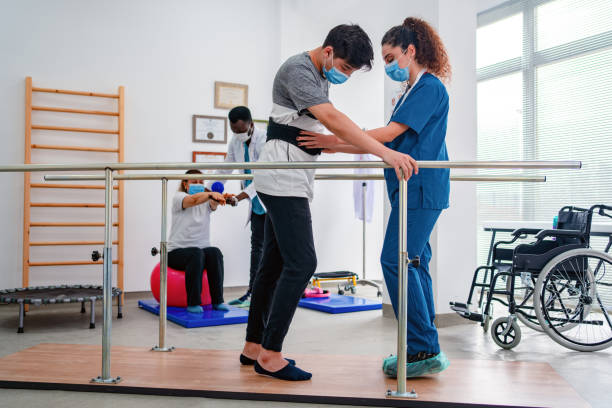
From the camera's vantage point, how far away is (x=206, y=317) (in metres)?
3.54

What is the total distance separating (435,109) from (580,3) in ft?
11.1

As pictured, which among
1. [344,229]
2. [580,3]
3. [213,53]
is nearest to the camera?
[580,3]

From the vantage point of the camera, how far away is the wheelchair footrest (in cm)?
Result: 303

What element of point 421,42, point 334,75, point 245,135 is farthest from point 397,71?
point 245,135

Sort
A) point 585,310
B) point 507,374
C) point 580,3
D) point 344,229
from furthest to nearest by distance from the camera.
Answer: point 344,229 < point 580,3 < point 585,310 < point 507,374

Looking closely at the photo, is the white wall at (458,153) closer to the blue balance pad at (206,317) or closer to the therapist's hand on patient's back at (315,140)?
the blue balance pad at (206,317)

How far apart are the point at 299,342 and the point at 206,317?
80cm

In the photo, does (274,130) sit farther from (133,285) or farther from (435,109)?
(133,285)

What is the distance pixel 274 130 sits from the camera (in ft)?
6.66

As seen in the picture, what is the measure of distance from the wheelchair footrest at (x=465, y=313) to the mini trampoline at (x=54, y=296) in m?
2.33

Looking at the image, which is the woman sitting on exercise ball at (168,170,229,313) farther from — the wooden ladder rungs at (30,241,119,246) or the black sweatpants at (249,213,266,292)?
the wooden ladder rungs at (30,241,119,246)

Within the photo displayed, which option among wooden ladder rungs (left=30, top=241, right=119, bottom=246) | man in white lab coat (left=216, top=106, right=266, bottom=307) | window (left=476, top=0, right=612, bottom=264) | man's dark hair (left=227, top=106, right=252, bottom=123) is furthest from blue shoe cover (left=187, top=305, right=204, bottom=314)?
window (left=476, top=0, right=612, bottom=264)

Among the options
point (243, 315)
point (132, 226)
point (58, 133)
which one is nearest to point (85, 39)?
point (58, 133)

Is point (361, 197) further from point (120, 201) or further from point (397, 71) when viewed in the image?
point (397, 71)
